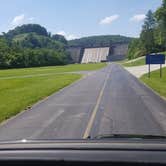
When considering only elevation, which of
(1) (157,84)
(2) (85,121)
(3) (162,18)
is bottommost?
A: (1) (157,84)

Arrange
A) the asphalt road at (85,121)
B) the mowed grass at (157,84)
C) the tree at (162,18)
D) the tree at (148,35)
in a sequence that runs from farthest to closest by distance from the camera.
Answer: the tree at (148,35)
the tree at (162,18)
the mowed grass at (157,84)
the asphalt road at (85,121)

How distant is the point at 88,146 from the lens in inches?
130

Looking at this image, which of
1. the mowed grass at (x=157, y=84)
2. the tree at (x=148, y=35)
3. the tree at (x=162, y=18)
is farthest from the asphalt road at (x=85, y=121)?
the tree at (x=148, y=35)

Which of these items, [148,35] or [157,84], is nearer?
[157,84]

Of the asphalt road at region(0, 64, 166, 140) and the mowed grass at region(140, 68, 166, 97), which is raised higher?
the asphalt road at region(0, 64, 166, 140)

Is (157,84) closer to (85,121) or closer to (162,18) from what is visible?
(85,121)

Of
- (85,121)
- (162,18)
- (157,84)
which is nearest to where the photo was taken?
(85,121)

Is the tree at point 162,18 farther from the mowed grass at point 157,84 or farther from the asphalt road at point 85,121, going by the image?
the asphalt road at point 85,121

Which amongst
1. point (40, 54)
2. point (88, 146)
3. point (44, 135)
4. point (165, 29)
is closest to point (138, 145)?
point (88, 146)

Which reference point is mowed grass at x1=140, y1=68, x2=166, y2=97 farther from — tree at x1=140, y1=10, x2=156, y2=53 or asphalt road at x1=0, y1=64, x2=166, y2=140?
tree at x1=140, y1=10, x2=156, y2=53

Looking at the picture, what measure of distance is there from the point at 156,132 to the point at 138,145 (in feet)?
30.7

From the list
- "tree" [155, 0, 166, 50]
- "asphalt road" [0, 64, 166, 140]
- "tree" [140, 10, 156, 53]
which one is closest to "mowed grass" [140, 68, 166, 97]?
"asphalt road" [0, 64, 166, 140]

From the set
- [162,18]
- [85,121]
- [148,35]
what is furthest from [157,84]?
[148,35]

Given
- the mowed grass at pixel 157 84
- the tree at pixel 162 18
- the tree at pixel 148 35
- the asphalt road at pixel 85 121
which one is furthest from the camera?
the tree at pixel 148 35
